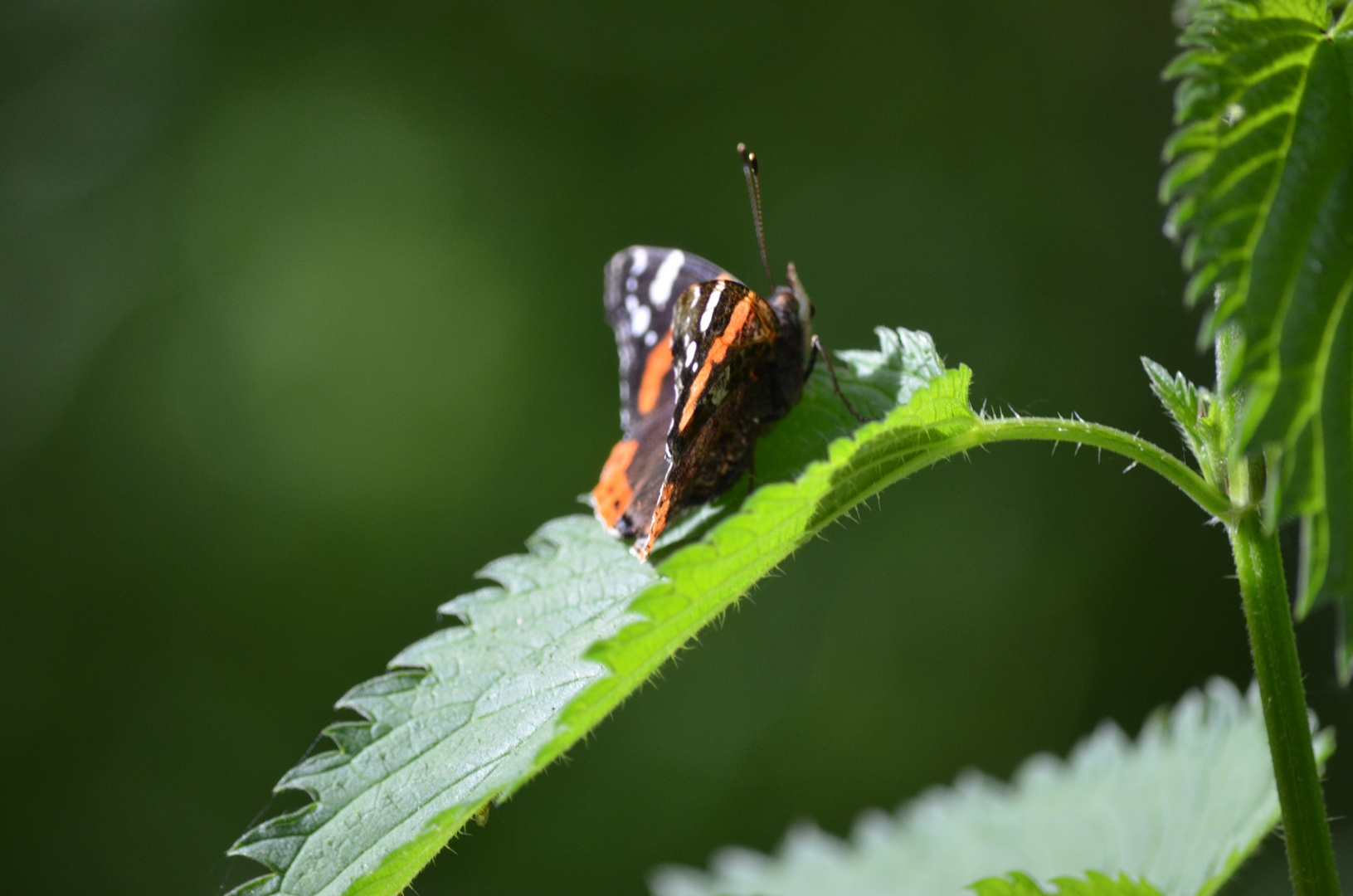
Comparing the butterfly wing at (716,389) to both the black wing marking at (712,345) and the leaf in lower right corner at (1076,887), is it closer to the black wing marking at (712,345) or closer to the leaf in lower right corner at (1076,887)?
the black wing marking at (712,345)

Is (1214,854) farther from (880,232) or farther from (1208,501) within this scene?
(880,232)

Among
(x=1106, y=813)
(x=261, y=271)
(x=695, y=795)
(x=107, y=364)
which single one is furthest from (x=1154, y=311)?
(x=107, y=364)

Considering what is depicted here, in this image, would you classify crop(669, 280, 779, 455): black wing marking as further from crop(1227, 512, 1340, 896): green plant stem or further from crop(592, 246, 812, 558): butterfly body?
crop(1227, 512, 1340, 896): green plant stem

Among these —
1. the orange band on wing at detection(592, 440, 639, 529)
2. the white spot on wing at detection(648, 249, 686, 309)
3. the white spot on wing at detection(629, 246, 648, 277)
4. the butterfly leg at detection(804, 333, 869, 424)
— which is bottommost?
the orange band on wing at detection(592, 440, 639, 529)

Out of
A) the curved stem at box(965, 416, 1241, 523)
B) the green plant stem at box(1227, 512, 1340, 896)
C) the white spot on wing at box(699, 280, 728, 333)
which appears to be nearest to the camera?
the green plant stem at box(1227, 512, 1340, 896)

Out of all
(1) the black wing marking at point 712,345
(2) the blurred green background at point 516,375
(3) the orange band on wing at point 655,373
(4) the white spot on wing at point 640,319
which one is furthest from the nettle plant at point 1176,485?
(2) the blurred green background at point 516,375

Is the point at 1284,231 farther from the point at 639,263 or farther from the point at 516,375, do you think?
the point at 516,375

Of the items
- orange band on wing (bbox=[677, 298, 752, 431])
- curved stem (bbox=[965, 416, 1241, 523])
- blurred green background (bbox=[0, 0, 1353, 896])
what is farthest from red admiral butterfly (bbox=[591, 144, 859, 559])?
blurred green background (bbox=[0, 0, 1353, 896])
